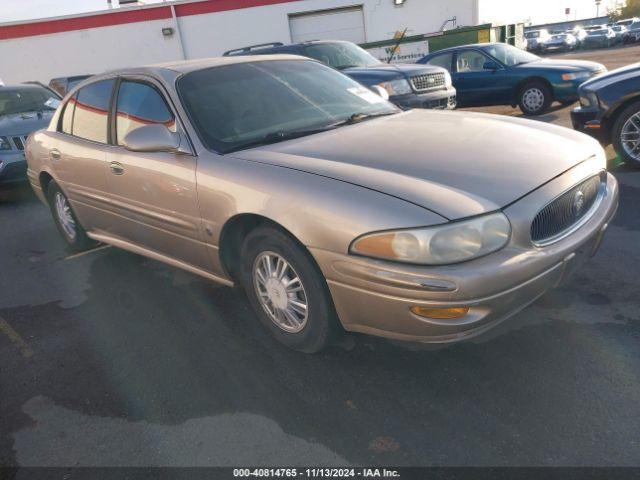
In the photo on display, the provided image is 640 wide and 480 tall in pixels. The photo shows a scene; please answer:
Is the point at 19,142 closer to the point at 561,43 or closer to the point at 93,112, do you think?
the point at 93,112

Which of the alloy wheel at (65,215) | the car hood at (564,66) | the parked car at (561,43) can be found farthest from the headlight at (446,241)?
the parked car at (561,43)

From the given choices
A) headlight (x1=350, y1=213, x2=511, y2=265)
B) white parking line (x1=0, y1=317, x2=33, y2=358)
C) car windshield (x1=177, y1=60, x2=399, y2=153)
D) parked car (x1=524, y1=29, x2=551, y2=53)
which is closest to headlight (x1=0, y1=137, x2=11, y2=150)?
white parking line (x1=0, y1=317, x2=33, y2=358)

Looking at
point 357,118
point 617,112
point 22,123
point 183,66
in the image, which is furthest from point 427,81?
point 22,123

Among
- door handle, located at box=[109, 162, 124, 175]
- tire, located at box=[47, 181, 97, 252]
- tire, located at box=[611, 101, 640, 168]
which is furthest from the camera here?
tire, located at box=[611, 101, 640, 168]

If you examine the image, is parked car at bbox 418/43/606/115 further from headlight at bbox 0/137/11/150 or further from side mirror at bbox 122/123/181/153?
side mirror at bbox 122/123/181/153

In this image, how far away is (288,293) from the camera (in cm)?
290

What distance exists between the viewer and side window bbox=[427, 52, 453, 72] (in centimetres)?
1090

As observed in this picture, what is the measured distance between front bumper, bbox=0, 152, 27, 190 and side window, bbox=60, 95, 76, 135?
3.01m

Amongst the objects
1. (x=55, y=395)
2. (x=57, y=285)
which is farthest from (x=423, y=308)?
(x=57, y=285)

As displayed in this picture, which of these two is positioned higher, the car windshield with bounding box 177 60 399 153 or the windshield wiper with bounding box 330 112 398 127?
the car windshield with bounding box 177 60 399 153

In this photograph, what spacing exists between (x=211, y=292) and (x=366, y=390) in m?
1.68

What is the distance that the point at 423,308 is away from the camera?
7.68ft

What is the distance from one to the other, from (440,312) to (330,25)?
992 inches

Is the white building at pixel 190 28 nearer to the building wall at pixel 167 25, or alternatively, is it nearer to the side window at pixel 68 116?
the building wall at pixel 167 25
